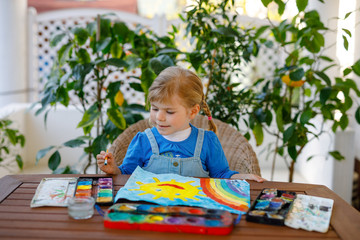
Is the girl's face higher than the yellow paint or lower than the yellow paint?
higher

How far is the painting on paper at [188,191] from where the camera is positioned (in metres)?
1.21

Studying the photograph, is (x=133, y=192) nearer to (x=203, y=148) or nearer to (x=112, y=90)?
(x=203, y=148)

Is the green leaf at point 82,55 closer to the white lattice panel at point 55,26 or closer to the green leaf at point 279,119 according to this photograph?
the green leaf at point 279,119

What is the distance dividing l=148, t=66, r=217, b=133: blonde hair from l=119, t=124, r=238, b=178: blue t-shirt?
0.17 metres

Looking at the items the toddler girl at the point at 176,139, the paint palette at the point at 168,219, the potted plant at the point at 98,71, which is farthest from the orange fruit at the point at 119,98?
the paint palette at the point at 168,219

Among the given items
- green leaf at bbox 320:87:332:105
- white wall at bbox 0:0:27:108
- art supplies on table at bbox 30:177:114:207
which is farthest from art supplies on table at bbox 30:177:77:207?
white wall at bbox 0:0:27:108

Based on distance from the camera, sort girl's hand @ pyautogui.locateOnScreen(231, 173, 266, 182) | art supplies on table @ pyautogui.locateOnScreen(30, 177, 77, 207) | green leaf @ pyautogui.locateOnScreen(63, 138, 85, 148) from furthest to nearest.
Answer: green leaf @ pyautogui.locateOnScreen(63, 138, 85, 148) < girl's hand @ pyautogui.locateOnScreen(231, 173, 266, 182) < art supplies on table @ pyautogui.locateOnScreen(30, 177, 77, 207)

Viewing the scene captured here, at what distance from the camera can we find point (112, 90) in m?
2.37

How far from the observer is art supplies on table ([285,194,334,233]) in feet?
3.58

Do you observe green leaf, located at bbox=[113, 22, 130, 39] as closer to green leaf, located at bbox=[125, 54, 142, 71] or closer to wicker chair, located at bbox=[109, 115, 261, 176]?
green leaf, located at bbox=[125, 54, 142, 71]

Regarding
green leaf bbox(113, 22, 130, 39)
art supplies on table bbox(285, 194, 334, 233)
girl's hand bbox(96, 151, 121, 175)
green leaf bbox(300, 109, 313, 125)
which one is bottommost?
art supplies on table bbox(285, 194, 334, 233)

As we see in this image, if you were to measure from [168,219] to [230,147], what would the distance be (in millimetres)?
1025

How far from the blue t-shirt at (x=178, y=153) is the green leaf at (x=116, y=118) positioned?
57cm

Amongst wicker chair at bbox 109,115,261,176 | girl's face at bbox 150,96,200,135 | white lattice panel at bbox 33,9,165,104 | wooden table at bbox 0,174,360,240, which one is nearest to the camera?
wooden table at bbox 0,174,360,240
